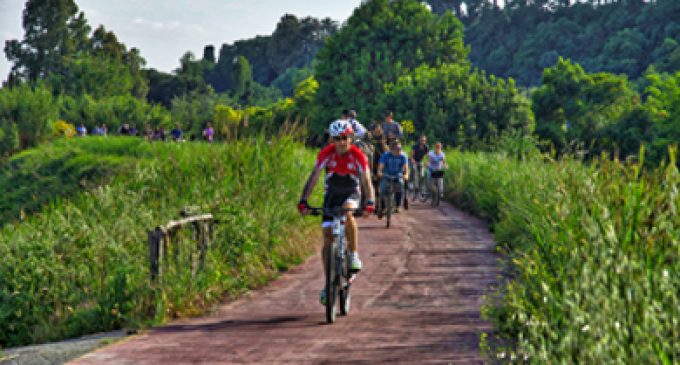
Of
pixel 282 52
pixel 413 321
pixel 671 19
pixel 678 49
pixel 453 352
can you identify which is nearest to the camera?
pixel 453 352

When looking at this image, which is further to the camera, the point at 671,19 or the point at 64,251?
the point at 671,19

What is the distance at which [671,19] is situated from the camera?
99.2m

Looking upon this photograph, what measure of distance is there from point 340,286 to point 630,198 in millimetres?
3893

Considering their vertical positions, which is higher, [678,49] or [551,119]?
[678,49]

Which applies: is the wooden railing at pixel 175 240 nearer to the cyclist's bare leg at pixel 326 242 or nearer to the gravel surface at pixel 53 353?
the gravel surface at pixel 53 353

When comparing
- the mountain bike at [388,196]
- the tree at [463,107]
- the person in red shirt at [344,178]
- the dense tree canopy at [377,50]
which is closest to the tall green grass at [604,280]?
the person in red shirt at [344,178]

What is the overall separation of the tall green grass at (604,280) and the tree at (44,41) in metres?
93.8

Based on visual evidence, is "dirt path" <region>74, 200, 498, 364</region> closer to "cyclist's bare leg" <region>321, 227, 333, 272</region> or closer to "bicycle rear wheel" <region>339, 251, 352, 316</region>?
"bicycle rear wheel" <region>339, 251, 352, 316</region>

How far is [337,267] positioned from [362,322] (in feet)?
2.11

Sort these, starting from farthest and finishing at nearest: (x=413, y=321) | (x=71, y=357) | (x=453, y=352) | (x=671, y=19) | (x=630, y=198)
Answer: (x=671, y=19) → (x=413, y=321) → (x=71, y=357) → (x=453, y=352) → (x=630, y=198)

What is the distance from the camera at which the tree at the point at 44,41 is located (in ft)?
317

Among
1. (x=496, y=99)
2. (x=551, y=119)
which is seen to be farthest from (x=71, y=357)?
(x=551, y=119)

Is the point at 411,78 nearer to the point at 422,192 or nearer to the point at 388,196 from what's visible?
the point at 422,192

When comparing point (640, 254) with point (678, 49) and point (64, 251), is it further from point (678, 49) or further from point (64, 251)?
point (678, 49)
